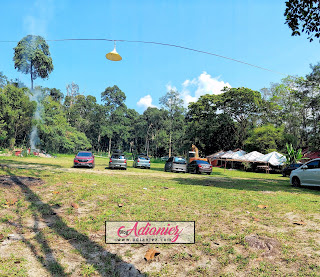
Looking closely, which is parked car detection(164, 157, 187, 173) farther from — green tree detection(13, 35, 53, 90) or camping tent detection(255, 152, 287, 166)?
green tree detection(13, 35, 53, 90)

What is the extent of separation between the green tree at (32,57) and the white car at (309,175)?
181 ft

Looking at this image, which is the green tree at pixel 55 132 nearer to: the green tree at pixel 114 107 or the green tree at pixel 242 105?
the green tree at pixel 114 107

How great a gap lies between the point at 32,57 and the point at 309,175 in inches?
2249

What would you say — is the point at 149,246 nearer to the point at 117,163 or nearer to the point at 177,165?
the point at 117,163

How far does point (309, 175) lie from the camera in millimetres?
11141

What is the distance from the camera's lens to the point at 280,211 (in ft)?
19.0

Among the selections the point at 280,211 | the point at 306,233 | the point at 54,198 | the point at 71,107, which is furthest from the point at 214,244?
the point at 71,107

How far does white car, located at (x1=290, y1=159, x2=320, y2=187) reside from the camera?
10805 mm

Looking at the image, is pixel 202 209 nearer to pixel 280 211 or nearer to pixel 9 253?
pixel 280 211

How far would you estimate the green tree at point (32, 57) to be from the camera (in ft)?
166

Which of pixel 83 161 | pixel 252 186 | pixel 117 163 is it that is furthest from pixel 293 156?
pixel 83 161

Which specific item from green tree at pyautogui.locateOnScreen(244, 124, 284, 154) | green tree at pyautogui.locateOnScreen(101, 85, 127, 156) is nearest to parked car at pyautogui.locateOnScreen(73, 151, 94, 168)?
green tree at pyautogui.locateOnScreen(244, 124, 284, 154)

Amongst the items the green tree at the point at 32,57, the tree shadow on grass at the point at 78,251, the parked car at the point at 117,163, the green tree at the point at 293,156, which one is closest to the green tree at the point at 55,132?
the green tree at the point at 32,57

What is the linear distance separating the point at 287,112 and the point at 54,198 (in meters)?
46.2
